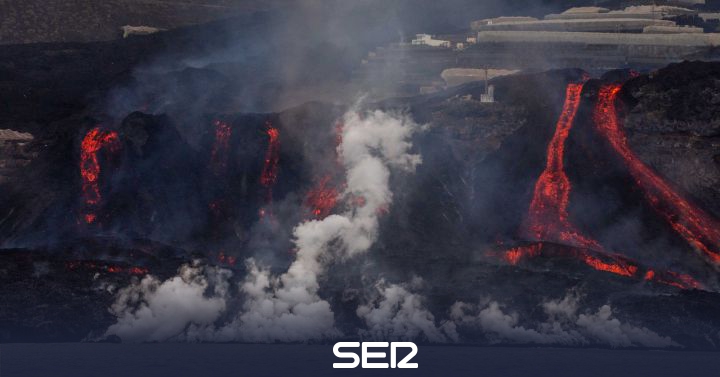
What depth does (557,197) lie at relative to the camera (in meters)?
74.1

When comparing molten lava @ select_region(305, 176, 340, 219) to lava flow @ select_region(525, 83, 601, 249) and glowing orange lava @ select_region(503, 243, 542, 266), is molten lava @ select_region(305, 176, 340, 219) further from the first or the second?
lava flow @ select_region(525, 83, 601, 249)

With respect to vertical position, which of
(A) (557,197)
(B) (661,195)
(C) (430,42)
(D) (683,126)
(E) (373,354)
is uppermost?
(C) (430,42)

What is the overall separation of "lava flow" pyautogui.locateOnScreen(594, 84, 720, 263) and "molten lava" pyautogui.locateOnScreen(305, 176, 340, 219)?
17.7 metres

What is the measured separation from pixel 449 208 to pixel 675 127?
48.8ft

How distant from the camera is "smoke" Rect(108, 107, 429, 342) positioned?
71.7 m

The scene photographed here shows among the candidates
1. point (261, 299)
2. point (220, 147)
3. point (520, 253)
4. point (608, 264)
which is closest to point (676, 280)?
point (608, 264)

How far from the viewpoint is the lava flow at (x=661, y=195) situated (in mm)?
70500

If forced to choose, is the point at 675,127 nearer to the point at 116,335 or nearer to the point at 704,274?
the point at 704,274

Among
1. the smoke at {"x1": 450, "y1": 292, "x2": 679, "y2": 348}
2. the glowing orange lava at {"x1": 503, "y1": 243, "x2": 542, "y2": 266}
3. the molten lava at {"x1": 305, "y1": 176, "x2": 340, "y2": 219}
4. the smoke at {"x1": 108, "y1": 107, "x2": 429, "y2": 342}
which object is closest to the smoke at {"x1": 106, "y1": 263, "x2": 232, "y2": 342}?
the smoke at {"x1": 108, "y1": 107, "x2": 429, "y2": 342}

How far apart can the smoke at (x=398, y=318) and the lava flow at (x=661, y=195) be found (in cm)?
1515

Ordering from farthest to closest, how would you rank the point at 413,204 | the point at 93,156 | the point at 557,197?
the point at 93,156, the point at 413,204, the point at 557,197

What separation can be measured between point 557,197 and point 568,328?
27.8 ft

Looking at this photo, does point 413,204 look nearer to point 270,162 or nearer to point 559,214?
point 559,214

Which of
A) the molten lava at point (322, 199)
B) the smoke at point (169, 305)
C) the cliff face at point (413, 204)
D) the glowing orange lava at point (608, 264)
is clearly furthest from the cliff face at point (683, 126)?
the smoke at point (169, 305)
